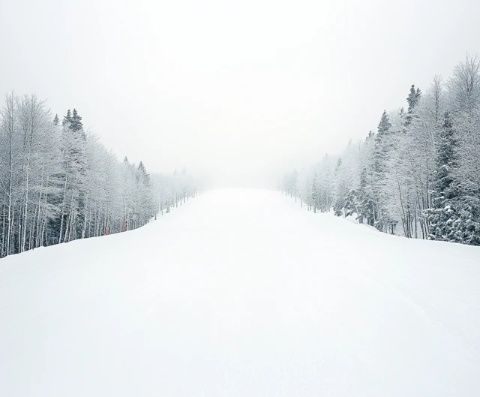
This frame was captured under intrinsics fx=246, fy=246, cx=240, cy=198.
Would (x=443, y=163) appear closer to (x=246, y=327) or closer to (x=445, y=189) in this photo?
(x=445, y=189)

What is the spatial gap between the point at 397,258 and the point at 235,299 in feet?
21.9

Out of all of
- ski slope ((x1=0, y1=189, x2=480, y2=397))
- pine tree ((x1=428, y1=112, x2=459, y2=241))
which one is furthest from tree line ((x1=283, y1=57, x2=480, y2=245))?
ski slope ((x1=0, y1=189, x2=480, y2=397))

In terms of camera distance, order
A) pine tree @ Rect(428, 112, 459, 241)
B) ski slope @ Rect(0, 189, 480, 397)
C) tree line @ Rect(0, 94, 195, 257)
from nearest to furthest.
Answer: ski slope @ Rect(0, 189, 480, 397) → pine tree @ Rect(428, 112, 459, 241) → tree line @ Rect(0, 94, 195, 257)

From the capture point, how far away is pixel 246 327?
18.1 ft

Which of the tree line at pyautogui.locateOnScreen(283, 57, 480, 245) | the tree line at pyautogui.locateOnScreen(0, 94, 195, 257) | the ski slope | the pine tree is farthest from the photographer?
the tree line at pyautogui.locateOnScreen(0, 94, 195, 257)

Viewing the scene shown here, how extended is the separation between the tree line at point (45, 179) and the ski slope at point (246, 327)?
48.3ft

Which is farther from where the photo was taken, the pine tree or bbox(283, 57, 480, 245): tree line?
the pine tree

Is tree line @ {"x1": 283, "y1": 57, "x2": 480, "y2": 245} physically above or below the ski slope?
above

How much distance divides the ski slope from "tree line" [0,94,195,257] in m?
14.7

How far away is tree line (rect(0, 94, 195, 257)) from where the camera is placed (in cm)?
1991

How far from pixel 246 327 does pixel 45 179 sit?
25.1 metres

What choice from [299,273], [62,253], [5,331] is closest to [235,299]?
[299,273]

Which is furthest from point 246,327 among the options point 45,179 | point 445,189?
point 45,179

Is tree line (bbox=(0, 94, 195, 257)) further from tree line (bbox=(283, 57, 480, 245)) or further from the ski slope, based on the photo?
tree line (bbox=(283, 57, 480, 245))
